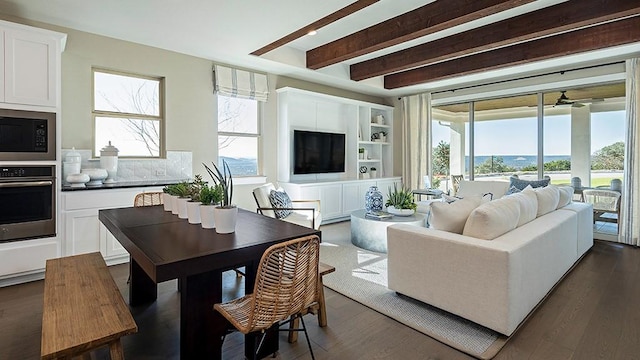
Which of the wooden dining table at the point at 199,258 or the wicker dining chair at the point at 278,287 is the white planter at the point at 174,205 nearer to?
the wooden dining table at the point at 199,258

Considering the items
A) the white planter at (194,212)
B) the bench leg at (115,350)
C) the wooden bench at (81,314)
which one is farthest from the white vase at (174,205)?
the bench leg at (115,350)

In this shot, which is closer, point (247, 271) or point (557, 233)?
point (247, 271)

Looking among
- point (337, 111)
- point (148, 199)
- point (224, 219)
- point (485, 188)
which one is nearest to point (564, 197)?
point (485, 188)

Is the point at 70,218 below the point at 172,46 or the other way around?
below

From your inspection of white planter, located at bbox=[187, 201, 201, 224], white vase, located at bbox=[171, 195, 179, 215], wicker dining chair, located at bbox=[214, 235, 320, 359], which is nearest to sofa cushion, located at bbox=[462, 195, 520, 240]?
A: wicker dining chair, located at bbox=[214, 235, 320, 359]

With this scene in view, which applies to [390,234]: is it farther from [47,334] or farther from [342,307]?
[47,334]

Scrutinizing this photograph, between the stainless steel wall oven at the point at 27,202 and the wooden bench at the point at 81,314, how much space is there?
1.25 m

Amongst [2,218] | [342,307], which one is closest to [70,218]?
[2,218]

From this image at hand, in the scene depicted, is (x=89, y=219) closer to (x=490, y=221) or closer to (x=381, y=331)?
(x=381, y=331)

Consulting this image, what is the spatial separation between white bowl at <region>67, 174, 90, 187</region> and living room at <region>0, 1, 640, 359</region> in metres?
0.45

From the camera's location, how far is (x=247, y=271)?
202 centimetres

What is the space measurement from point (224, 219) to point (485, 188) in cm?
466

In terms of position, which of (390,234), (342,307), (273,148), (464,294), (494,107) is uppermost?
(494,107)

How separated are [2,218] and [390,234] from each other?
3.42 metres
